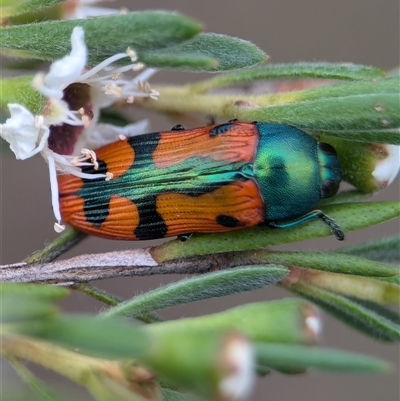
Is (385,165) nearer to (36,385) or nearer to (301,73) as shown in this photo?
(301,73)

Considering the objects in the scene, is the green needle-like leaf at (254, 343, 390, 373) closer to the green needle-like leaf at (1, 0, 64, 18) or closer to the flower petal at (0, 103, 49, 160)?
the flower petal at (0, 103, 49, 160)

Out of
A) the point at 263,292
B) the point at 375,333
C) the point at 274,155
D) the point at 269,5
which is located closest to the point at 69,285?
the point at 274,155

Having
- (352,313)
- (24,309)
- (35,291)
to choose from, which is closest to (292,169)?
(352,313)

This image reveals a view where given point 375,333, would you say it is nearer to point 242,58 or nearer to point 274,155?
point 274,155

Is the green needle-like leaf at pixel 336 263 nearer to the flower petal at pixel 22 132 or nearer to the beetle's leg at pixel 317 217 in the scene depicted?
the beetle's leg at pixel 317 217

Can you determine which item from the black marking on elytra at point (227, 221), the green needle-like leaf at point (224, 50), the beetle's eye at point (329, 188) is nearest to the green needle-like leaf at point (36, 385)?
the black marking on elytra at point (227, 221)

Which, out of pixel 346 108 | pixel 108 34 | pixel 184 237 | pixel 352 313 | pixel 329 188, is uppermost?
pixel 108 34
